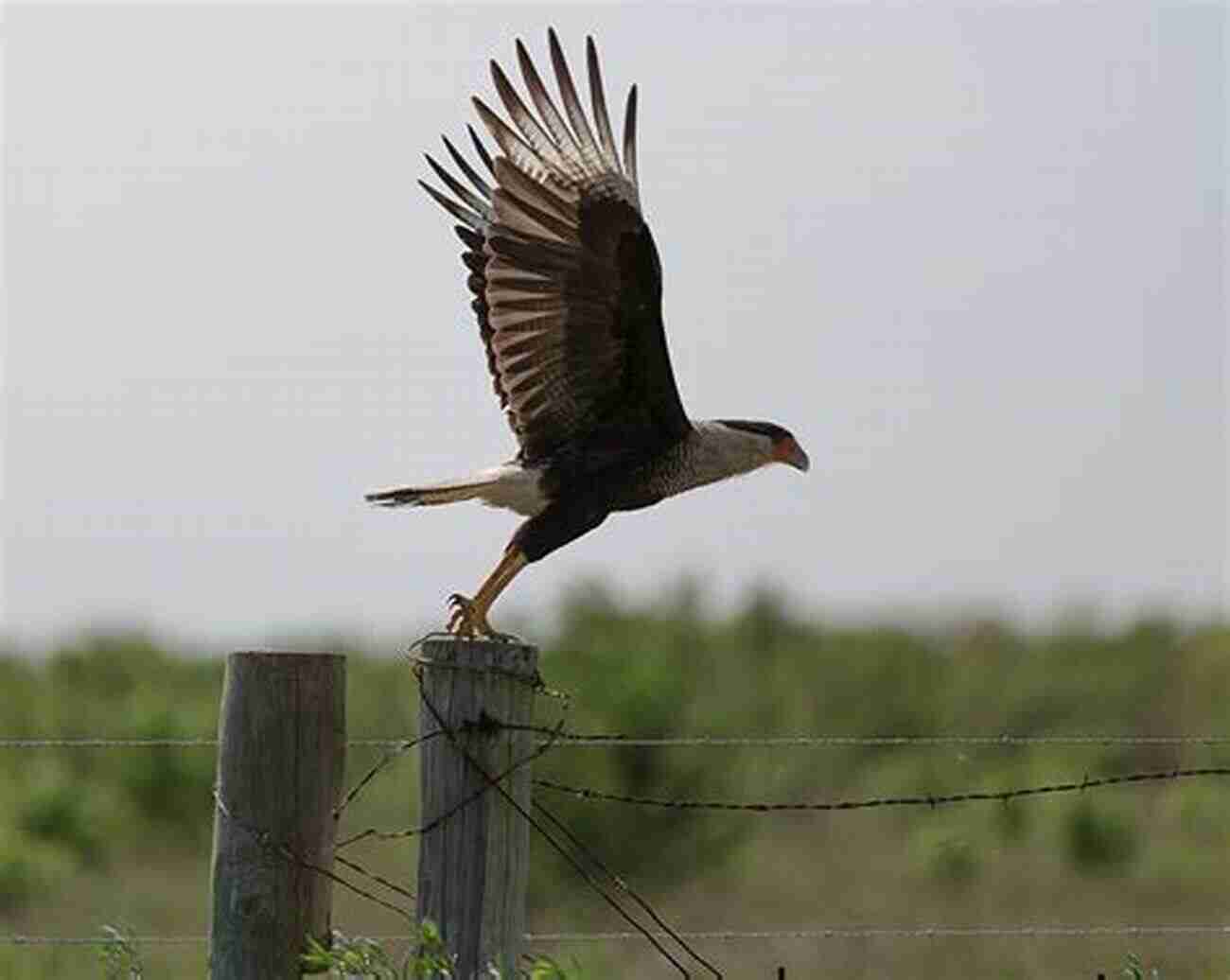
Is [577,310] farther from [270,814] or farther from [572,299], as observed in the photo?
[270,814]

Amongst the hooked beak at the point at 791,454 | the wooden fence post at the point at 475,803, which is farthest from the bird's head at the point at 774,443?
the wooden fence post at the point at 475,803

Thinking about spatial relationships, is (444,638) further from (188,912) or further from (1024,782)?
(1024,782)

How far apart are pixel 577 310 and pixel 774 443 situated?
685mm

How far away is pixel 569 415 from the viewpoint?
600cm

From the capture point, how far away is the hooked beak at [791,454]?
6449 mm

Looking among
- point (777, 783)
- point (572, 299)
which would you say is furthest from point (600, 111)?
point (777, 783)

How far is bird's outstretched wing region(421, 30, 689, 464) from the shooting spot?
5.92 meters

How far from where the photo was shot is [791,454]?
648 centimetres

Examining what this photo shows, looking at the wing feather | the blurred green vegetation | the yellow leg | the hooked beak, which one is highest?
the wing feather

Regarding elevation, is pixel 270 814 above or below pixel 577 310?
below

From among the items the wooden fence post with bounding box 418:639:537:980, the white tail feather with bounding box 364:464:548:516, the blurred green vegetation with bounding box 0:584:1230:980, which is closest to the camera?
the wooden fence post with bounding box 418:639:537:980

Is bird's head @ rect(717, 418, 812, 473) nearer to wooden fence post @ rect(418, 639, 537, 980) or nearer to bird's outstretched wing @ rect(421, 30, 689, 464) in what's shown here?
bird's outstretched wing @ rect(421, 30, 689, 464)

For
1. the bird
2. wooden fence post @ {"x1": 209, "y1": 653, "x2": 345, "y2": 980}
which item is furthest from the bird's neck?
wooden fence post @ {"x1": 209, "y1": 653, "x2": 345, "y2": 980}

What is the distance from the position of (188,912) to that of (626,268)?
7573 mm
